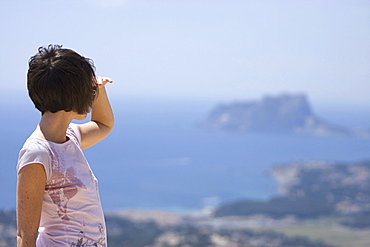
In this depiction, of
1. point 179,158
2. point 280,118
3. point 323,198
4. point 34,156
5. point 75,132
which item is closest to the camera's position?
point 34,156

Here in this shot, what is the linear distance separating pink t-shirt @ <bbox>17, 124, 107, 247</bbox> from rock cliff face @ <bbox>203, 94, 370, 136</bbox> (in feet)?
251

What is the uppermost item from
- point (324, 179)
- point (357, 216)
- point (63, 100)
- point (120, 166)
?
point (120, 166)

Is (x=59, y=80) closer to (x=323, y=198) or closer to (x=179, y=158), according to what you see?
(x=323, y=198)

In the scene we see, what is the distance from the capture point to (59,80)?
0.78 m

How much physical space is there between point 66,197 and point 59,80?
0.21 m

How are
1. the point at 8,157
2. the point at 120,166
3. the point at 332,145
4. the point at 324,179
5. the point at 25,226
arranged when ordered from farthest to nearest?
1. the point at 332,145
2. the point at 120,166
3. the point at 324,179
4. the point at 8,157
5. the point at 25,226

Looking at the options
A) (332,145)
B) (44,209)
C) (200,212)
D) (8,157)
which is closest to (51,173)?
(44,209)

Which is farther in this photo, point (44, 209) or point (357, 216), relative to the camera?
point (357, 216)

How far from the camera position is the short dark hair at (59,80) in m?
0.78

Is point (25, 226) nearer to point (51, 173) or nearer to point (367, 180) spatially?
point (51, 173)

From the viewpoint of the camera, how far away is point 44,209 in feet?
2.71

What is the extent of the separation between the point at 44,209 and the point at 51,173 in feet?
0.23

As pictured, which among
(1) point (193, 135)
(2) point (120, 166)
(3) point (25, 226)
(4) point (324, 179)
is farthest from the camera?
(1) point (193, 135)

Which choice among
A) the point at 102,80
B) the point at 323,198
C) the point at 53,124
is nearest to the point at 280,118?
the point at 323,198
